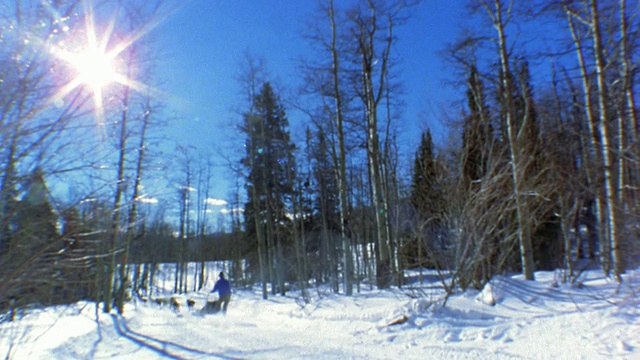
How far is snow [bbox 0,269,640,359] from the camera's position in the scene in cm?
583

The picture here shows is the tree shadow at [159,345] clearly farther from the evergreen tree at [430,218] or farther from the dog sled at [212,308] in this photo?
the dog sled at [212,308]

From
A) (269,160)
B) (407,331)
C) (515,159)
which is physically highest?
(269,160)

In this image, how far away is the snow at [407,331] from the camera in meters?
5.83

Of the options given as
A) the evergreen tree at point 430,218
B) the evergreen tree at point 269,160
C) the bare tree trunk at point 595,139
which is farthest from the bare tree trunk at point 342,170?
the bare tree trunk at point 595,139

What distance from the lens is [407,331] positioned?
7.90m

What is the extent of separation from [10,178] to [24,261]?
0.70m

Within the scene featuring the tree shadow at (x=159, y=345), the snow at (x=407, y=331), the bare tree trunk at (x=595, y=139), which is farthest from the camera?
the bare tree trunk at (x=595, y=139)

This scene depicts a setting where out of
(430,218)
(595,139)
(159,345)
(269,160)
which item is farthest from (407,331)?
(269,160)

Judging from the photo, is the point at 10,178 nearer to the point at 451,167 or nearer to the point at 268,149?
the point at 451,167

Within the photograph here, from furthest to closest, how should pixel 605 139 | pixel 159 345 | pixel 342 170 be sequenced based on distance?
pixel 342 170, pixel 605 139, pixel 159 345

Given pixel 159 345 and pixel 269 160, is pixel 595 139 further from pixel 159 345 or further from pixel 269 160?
pixel 269 160

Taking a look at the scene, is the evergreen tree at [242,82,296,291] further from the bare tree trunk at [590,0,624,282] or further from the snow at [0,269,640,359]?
the bare tree trunk at [590,0,624,282]

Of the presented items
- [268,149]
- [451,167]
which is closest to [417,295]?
[451,167]

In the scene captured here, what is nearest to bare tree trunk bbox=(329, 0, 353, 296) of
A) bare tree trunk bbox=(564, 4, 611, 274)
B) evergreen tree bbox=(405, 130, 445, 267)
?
evergreen tree bbox=(405, 130, 445, 267)
